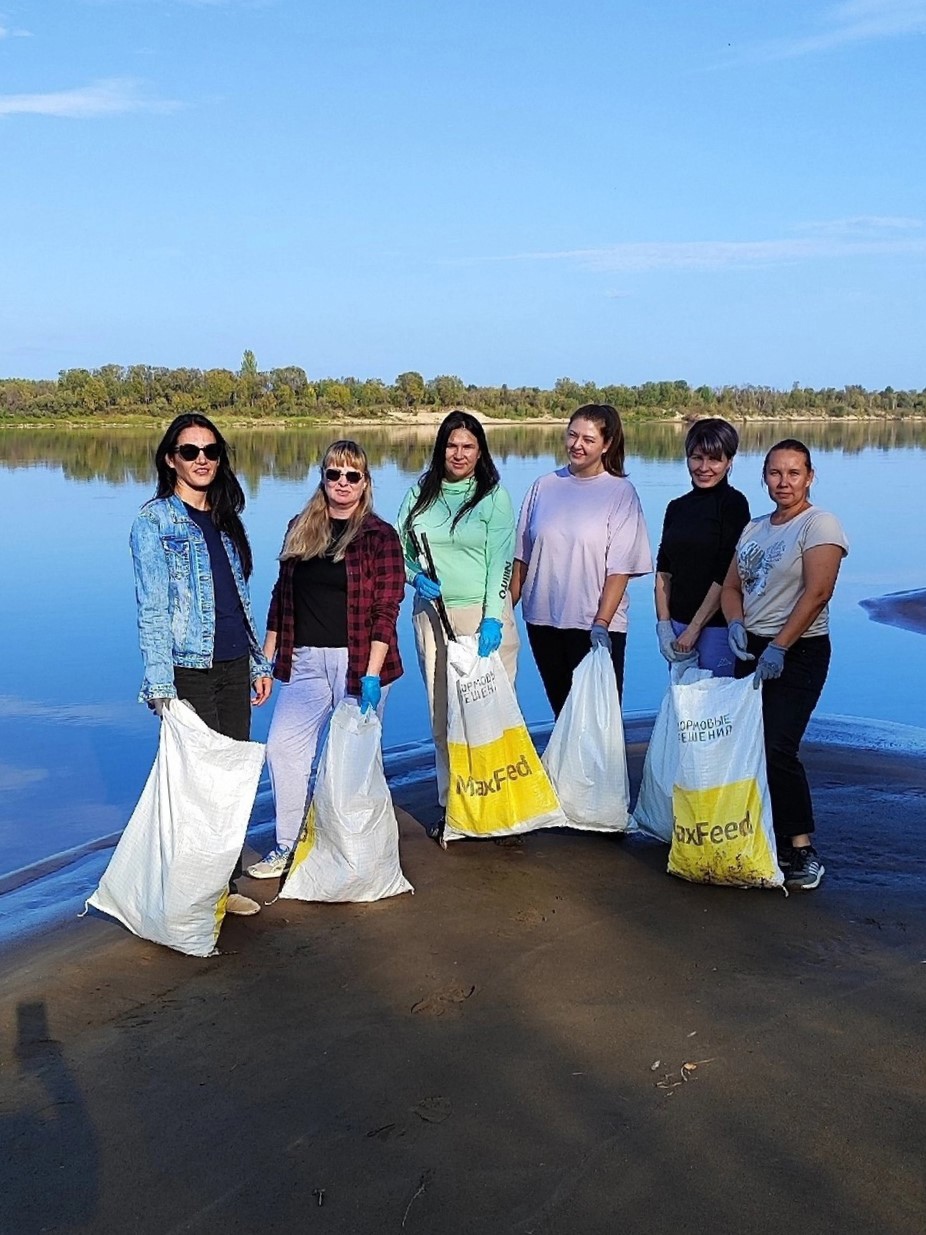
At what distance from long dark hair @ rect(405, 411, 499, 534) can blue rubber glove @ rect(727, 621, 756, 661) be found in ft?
3.50

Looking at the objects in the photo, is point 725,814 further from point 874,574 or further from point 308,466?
point 308,466

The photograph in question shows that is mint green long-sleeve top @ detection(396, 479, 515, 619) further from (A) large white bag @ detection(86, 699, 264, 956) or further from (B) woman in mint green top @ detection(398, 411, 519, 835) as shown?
(A) large white bag @ detection(86, 699, 264, 956)

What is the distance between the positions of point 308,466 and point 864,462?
56.3 ft

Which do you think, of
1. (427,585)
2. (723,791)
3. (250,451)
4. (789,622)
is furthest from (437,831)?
(250,451)

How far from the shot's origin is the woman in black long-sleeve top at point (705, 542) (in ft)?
14.0

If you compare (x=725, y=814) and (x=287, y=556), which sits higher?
(x=287, y=556)

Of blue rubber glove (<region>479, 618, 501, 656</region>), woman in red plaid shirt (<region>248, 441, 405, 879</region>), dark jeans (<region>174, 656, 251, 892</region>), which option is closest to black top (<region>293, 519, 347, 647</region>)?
woman in red plaid shirt (<region>248, 441, 405, 879</region>)

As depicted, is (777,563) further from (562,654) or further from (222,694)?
(222,694)

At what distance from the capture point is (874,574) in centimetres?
1382

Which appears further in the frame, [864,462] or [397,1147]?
[864,462]

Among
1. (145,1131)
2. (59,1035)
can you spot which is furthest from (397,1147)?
(59,1035)

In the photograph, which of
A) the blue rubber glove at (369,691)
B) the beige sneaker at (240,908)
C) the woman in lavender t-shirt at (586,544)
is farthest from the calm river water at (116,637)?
the woman in lavender t-shirt at (586,544)

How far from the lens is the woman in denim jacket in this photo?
3516 millimetres

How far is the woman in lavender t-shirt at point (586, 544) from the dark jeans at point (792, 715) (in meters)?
0.69
